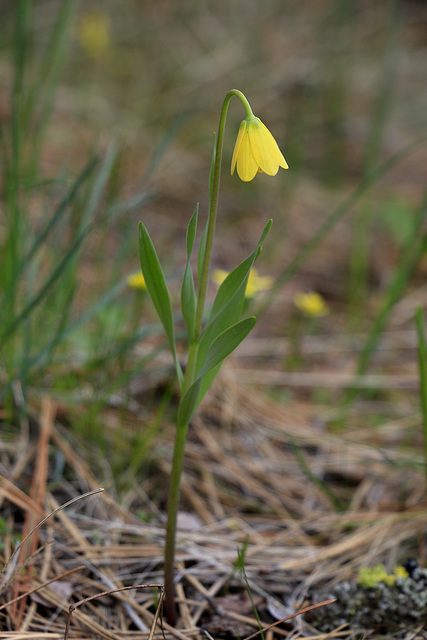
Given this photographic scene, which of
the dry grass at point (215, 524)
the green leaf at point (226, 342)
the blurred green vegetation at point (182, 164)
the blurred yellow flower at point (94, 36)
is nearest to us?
the green leaf at point (226, 342)

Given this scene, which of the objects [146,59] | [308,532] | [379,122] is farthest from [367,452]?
[146,59]

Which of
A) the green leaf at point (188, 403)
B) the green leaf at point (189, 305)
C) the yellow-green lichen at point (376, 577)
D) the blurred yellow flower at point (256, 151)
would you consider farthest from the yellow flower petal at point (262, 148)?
the yellow-green lichen at point (376, 577)

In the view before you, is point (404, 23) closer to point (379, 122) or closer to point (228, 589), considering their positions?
point (379, 122)

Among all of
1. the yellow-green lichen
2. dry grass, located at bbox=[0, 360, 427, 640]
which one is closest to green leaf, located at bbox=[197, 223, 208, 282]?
dry grass, located at bbox=[0, 360, 427, 640]

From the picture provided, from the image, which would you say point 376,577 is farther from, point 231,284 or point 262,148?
point 262,148

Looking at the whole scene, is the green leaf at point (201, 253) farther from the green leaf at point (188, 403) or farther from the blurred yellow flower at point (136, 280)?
the blurred yellow flower at point (136, 280)

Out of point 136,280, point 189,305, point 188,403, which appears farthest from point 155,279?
point 136,280

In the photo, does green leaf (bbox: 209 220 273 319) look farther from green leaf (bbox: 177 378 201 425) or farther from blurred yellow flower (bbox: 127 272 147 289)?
blurred yellow flower (bbox: 127 272 147 289)
